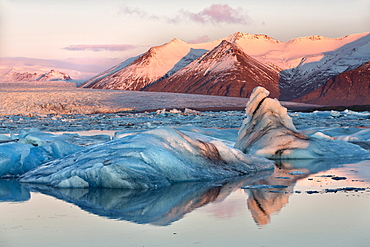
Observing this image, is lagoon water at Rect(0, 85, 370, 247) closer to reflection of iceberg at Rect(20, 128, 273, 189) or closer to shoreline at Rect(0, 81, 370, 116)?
reflection of iceberg at Rect(20, 128, 273, 189)

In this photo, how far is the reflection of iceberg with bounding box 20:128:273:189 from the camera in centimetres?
905

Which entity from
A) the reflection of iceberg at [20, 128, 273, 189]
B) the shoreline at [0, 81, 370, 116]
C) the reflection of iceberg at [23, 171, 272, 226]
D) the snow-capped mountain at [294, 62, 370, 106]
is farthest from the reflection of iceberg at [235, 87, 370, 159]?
the snow-capped mountain at [294, 62, 370, 106]

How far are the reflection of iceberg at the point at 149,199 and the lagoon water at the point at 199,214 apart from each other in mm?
13

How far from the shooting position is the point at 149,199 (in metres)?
8.00

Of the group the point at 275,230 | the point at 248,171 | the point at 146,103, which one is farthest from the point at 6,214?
the point at 146,103

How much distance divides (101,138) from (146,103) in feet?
183

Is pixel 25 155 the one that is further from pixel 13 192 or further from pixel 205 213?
pixel 205 213

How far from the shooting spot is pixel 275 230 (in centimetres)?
585

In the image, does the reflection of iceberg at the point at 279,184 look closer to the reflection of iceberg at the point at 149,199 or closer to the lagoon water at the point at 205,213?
the lagoon water at the point at 205,213

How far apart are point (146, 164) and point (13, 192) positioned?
7.57 ft

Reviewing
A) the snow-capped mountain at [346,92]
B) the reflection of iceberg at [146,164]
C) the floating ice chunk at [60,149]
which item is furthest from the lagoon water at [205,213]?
the snow-capped mountain at [346,92]

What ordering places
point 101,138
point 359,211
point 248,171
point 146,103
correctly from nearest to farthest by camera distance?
point 359,211
point 248,171
point 101,138
point 146,103

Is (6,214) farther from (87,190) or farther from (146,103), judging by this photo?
(146,103)

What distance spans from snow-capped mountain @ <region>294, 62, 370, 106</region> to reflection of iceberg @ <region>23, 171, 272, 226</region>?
185 meters
